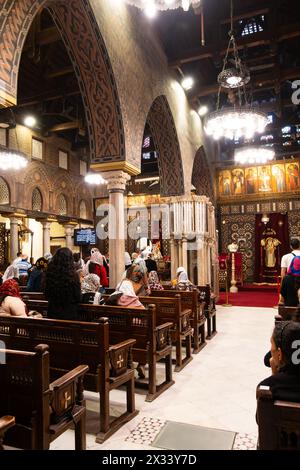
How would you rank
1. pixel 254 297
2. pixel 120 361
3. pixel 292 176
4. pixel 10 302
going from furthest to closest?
pixel 292 176 < pixel 254 297 < pixel 10 302 < pixel 120 361

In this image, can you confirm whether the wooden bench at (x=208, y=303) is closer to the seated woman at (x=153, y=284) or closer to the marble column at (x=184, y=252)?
the seated woman at (x=153, y=284)

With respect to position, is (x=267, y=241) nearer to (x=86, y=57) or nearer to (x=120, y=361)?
(x=86, y=57)

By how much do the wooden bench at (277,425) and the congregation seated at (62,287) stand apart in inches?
96.5

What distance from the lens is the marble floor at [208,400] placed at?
3084 millimetres

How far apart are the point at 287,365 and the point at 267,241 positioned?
15.3 m

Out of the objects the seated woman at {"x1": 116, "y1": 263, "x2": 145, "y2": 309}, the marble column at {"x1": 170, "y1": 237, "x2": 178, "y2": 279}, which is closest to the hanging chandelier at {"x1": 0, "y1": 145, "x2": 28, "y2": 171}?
the marble column at {"x1": 170, "y1": 237, "x2": 178, "y2": 279}

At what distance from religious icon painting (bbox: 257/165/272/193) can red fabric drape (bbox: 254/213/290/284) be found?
129 cm

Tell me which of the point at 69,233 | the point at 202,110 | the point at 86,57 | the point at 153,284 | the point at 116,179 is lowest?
the point at 153,284

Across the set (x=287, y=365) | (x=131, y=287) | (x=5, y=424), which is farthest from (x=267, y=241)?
(x=5, y=424)

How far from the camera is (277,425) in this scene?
158 centimetres

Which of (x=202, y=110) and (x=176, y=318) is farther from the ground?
(x=202, y=110)

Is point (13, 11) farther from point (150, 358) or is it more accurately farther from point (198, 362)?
point (198, 362)

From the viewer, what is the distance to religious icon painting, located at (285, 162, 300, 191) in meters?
15.8
